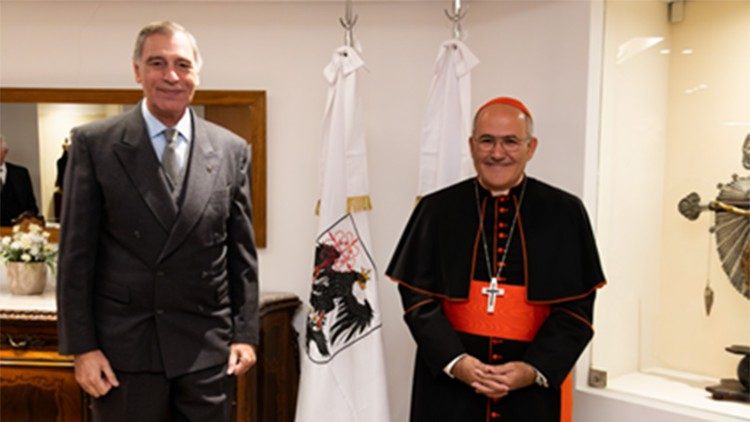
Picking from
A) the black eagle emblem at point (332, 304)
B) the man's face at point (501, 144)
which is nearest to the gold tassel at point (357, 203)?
the black eagle emblem at point (332, 304)

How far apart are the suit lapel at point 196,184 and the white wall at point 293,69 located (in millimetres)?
1277

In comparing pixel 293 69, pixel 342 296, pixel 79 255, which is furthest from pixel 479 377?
pixel 293 69

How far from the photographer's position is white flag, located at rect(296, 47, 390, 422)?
2.68 meters

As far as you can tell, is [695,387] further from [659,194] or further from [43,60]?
[43,60]

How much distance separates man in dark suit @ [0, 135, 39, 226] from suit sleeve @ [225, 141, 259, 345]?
5.61 ft

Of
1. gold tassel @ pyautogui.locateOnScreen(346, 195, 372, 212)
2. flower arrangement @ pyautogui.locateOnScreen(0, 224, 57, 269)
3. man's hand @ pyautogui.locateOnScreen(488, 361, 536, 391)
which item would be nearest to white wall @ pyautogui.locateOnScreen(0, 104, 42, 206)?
flower arrangement @ pyautogui.locateOnScreen(0, 224, 57, 269)

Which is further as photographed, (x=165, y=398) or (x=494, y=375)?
(x=494, y=375)

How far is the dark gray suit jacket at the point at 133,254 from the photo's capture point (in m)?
1.66

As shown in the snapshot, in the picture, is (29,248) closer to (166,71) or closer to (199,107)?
(199,107)

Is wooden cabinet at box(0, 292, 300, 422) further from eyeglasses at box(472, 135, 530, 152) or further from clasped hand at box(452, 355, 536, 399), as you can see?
eyeglasses at box(472, 135, 530, 152)

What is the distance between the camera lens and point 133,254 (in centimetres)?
167

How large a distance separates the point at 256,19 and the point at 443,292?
1.69 metres

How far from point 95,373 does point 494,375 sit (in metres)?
1.12

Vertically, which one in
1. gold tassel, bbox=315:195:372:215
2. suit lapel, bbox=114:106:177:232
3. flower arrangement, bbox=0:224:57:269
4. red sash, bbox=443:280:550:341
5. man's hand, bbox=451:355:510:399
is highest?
suit lapel, bbox=114:106:177:232
